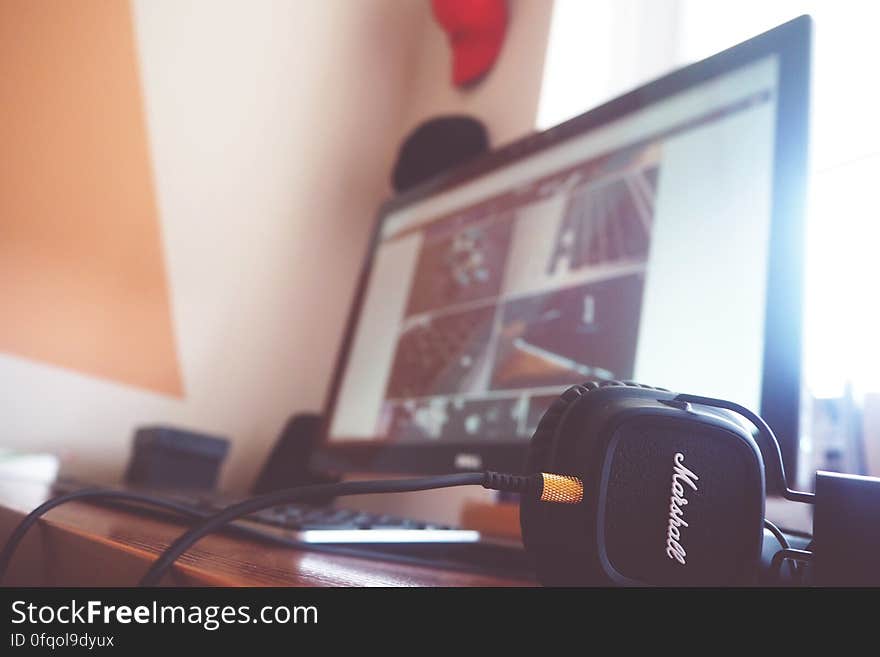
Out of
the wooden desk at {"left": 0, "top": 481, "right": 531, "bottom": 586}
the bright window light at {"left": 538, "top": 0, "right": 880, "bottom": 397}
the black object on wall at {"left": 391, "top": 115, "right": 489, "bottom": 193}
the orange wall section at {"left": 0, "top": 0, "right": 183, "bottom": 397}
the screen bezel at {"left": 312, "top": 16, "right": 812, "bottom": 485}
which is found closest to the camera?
the wooden desk at {"left": 0, "top": 481, "right": 531, "bottom": 586}

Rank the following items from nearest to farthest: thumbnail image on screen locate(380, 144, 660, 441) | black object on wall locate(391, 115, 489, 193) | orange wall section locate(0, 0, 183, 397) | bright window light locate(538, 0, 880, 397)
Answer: thumbnail image on screen locate(380, 144, 660, 441), bright window light locate(538, 0, 880, 397), orange wall section locate(0, 0, 183, 397), black object on wall locate(391, 115, 489, 193)

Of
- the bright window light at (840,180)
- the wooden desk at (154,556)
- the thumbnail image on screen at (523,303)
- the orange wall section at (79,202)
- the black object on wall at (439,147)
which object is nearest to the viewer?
the wooden desk at (154,556)

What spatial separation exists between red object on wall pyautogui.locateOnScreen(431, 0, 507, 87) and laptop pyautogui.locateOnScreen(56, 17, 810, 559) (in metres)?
0.57

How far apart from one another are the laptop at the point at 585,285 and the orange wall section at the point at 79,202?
0.55m

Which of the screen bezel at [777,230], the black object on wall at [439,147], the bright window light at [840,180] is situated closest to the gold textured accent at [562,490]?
the screen bezel at [777,230]

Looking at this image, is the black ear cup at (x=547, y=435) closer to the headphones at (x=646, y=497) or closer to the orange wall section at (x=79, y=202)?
the headphones at (x=646, y=497)

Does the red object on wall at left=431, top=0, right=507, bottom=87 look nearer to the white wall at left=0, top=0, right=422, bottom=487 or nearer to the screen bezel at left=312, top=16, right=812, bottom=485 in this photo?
the white wall at left=0, top=0, right=422, bottom=487

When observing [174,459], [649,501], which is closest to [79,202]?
[174,459]

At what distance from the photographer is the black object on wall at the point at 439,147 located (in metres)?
1.26

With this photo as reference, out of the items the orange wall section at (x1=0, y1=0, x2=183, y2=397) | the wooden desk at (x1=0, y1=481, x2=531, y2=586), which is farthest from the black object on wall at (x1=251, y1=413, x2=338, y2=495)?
the wooden desk at (x1=0, y1=481, x2=531, y2=586)

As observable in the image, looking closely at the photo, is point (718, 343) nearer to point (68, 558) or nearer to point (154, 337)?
point (68, 558)

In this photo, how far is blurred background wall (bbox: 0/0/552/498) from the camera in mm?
1149

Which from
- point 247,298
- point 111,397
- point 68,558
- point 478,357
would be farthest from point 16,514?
point 247,298

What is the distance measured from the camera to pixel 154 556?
10.6 inches
